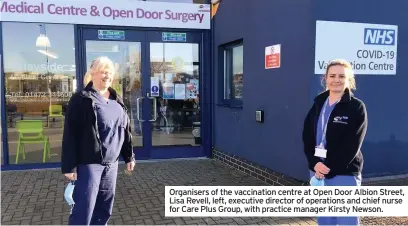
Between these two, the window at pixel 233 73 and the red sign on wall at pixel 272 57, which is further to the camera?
the window at pixel 233 73

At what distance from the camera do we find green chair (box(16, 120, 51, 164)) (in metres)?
6.71

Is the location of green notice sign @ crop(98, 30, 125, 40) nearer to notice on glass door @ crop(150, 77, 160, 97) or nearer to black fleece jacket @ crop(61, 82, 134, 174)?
notice on glass door @ crop(150, 77, 160, 97)

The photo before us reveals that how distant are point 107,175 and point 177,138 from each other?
4.29m

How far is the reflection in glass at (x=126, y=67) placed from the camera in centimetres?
692

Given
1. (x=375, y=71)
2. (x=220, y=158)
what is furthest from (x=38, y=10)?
(x=375, y=71)

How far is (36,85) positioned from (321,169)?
5.53 metres

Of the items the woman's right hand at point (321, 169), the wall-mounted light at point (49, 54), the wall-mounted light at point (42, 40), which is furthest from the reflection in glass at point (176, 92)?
the woman's right hand at point (321, 169)

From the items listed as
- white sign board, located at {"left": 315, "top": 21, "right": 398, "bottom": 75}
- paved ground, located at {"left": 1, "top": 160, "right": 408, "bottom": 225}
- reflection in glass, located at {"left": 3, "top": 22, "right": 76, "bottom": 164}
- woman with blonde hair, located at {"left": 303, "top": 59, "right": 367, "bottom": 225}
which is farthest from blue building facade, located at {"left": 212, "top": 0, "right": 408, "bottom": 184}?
reflection in glass, located at {"left": 3, "top": 22, "right": 76, "bottom": 164}

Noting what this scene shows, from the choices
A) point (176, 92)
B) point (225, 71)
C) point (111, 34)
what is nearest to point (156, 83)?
point (176, 92)

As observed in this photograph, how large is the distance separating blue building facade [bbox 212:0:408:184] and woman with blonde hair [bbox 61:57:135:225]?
2.56 metres

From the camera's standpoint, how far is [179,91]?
7.37m

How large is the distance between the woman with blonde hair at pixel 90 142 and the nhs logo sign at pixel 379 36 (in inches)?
134

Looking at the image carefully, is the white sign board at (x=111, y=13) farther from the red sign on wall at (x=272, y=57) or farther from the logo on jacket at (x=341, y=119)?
the logo on jacket at (x=341, y=119)

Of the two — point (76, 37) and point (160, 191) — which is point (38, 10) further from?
A: point (160, 191)
